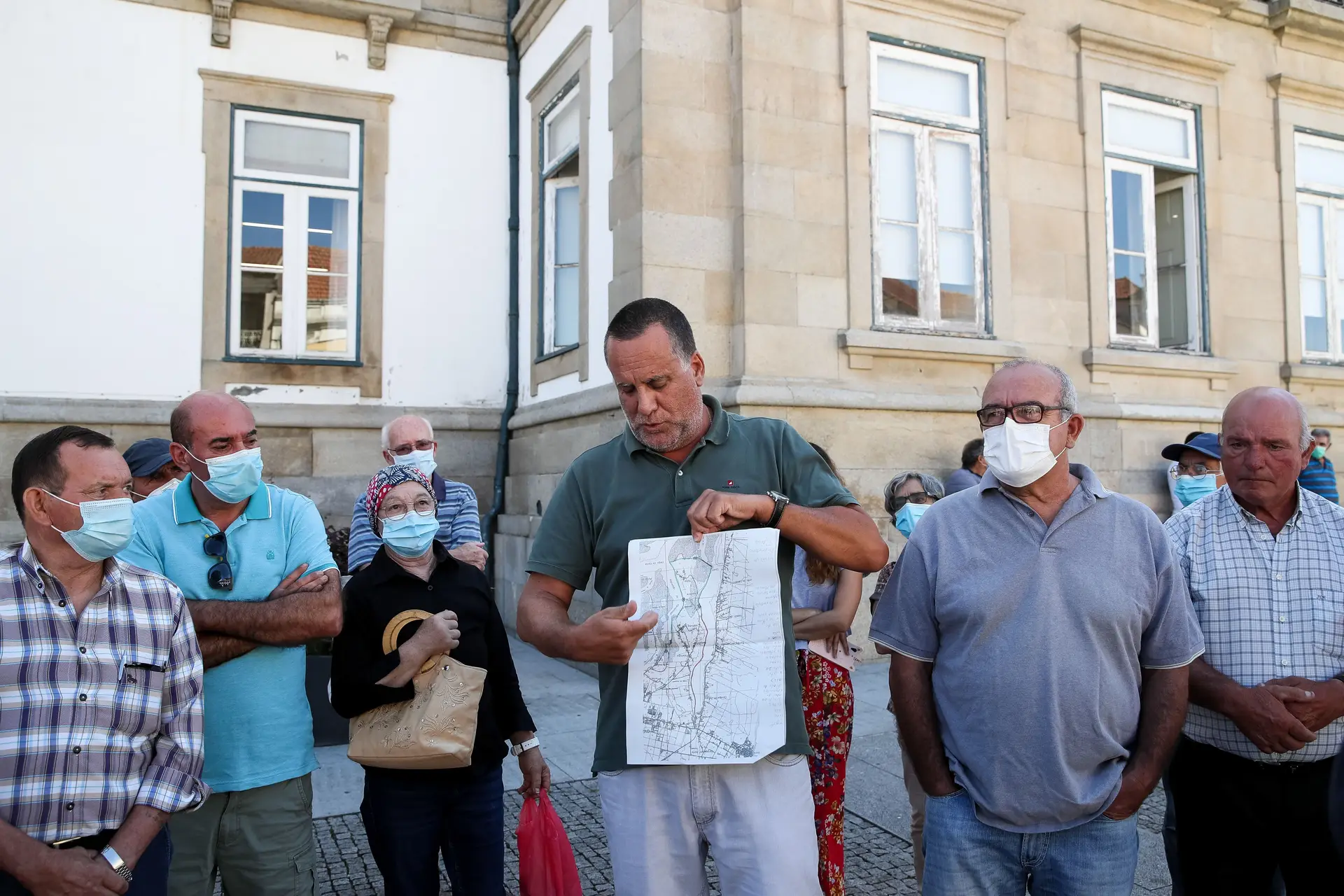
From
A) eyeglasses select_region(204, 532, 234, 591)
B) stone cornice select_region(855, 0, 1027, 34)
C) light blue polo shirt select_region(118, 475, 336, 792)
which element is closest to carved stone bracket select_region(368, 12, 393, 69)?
stone cornice select_region(855, 0, 1027, 34)

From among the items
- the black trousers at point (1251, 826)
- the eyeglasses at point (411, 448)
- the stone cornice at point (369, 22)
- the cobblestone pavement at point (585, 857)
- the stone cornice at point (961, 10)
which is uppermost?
the stone cornice at point (369, 22)

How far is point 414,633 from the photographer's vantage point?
330cm

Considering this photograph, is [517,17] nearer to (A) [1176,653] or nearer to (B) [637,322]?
(B) [637,322]

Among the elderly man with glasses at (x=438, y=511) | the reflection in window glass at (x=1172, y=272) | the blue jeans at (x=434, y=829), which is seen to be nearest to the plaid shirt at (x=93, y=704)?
the blue jeans at (x=434, y=829)

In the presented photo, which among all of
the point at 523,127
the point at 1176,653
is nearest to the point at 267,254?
the point at 523,127

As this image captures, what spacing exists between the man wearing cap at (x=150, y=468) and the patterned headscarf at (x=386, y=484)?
1.79 meters

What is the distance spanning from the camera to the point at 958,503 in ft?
9.00

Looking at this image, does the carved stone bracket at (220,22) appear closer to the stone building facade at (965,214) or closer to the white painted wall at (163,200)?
the white painted wall at (163,200)

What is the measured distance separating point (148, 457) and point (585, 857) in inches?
117

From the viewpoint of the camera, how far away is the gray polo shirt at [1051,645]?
2.45 m

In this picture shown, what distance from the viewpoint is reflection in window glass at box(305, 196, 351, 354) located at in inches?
397

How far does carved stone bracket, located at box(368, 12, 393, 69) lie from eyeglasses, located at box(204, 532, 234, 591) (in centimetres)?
840

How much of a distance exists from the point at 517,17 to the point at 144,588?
30.3 feet

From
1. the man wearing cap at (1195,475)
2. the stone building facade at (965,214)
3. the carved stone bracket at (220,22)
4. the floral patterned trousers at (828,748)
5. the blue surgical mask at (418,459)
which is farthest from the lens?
the carved stone bracket at (220,22)
